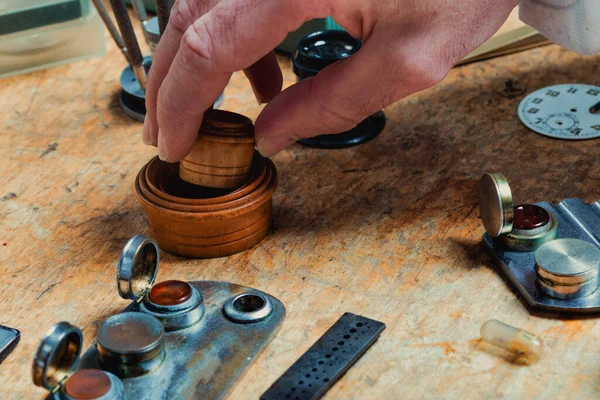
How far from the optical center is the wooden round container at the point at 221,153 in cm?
87

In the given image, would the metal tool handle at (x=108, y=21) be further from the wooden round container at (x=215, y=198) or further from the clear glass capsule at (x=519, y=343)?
the clear glass capsule at (x=519, y=343)

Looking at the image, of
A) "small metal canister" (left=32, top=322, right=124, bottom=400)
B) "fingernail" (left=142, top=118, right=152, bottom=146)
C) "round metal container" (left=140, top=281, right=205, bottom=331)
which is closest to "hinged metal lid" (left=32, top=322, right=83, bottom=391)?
"small metal canister" (left=32, top=322, right=124, bottom=400)

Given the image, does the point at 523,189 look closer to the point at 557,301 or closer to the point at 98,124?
the point at 557,301

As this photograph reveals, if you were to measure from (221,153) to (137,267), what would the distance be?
16 cm

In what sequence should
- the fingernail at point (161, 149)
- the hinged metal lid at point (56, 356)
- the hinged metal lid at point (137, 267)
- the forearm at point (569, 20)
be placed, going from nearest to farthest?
the hinged metal lid at point (56, 356), the hinged metal lid at point (137, 267), the fingernail at point (161, 149), the forearm at point (569, 20)

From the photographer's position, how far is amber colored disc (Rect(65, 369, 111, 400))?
0.67 meters

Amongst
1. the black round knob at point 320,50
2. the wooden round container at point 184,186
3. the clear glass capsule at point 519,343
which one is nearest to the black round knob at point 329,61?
the black round knob at point 320,50

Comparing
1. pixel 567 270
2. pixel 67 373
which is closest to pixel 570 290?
pixel 567 270

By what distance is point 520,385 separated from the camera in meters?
0.72

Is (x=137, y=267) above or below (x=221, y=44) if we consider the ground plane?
below

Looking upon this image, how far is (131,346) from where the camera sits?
28.3 inches

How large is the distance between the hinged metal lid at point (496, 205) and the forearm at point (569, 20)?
0.94 feet

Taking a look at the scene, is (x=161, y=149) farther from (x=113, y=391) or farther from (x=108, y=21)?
(x=108, y=21)

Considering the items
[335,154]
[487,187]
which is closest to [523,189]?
[487,187]
